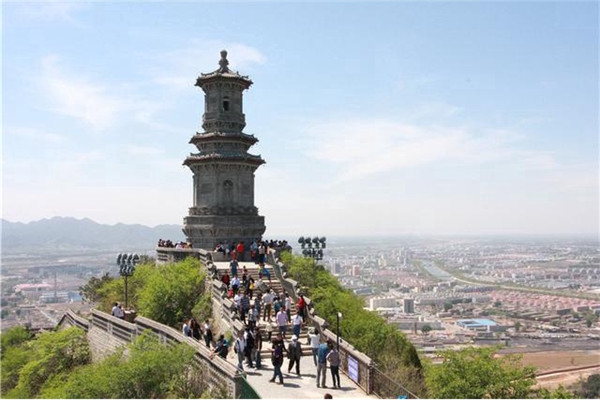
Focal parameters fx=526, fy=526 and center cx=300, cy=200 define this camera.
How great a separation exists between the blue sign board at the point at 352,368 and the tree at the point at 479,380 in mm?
6524

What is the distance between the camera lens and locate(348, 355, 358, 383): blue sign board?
55.0 feet

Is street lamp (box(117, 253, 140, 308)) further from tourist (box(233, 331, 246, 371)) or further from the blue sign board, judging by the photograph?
the blue sign board

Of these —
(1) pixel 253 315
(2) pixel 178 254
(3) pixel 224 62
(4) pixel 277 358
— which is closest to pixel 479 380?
(1) pixel 253 315

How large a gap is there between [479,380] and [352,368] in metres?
7.71

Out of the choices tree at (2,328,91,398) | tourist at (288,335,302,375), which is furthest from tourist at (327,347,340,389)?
tree at (2,328,91,398)

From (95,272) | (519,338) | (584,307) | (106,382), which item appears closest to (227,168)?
(106,382)

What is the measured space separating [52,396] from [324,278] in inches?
731

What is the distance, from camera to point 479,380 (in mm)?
21812

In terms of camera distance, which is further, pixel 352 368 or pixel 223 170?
pixel 223 170

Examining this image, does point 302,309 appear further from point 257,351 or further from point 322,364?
point 322,364

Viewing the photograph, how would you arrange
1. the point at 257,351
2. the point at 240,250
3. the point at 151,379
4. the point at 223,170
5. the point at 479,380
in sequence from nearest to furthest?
the point at 151,379, the point at 257,351, the point at 479,380, the point at 240,250, the point at 223,170

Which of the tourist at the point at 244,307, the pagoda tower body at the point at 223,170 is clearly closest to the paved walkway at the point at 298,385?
the tourist at the point at 244,307

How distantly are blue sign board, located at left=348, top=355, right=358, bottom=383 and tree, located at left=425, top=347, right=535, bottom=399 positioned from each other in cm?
652

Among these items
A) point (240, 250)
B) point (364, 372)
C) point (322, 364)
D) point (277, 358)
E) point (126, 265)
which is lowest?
point (364, 372)
